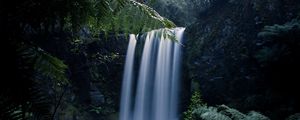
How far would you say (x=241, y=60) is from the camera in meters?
9.91

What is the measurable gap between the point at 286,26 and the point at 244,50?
2.28m

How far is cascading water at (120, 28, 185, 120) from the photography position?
1159 cm

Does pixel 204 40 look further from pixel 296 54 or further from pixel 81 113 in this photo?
pixel 81 113

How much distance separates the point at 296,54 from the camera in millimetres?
7945

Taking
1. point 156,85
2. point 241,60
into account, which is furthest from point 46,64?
point 156,85

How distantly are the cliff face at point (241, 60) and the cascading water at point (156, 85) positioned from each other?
56cm

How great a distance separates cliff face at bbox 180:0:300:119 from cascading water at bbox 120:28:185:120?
0.56 m

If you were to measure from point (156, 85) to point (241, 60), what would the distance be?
9.76 ft

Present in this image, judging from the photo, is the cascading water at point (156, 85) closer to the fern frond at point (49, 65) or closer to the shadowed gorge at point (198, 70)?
the shadowed gorge at point (198, 70)

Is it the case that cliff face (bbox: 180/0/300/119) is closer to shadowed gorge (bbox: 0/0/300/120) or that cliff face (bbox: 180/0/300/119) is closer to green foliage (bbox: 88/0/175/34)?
shadowed gorge (bbox: 0/0/300/120)

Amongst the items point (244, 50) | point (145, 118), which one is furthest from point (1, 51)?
point (145, 118)

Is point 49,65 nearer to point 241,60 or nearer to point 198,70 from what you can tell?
point 241,60

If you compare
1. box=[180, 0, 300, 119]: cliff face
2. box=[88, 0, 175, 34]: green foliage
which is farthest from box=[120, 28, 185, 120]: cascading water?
box=[88, 0, 175, 34]: green foliage

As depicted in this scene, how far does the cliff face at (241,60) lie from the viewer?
8703mm
